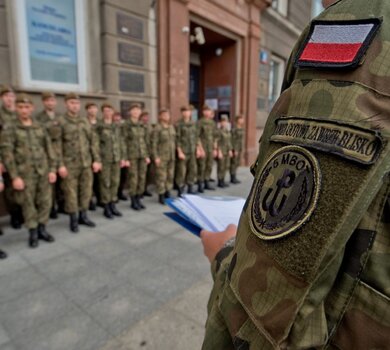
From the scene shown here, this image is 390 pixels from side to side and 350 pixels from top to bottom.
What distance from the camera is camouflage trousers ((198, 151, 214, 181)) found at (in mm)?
6277

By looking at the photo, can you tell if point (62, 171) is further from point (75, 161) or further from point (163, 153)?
point (163, 153)

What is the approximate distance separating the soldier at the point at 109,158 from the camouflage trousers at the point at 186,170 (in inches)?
54.6

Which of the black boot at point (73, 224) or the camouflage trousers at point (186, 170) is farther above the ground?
the camouflage trousers at point (186, 170)

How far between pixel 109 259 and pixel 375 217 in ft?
9.77

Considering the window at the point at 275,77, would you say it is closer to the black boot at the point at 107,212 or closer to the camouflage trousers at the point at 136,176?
the camouflage trousers at the point at 136,176

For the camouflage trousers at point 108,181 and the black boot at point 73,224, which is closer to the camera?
the black boot at point 73,224

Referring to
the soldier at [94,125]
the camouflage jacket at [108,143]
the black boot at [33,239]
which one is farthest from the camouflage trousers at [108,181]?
the black boot at [33,239]

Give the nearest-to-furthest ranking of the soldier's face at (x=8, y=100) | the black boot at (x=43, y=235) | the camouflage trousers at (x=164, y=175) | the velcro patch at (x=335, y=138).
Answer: the velcro patch at (x=335, y=138), the black boot at (x=43, y=235), the soldier's face at (x=8, y=100), the camouflage trousers at (x=164, y=175)

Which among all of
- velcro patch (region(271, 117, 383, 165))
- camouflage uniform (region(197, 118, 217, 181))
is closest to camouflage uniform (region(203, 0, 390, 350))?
velcro patch (region(271, 117, 383, 165))

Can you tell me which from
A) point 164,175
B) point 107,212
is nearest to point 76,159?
point 107,212

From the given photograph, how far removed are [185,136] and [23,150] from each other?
2.98 metres

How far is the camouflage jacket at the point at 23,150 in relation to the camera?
130 inches

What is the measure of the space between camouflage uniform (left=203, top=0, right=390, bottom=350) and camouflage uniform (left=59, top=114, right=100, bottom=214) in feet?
12.4

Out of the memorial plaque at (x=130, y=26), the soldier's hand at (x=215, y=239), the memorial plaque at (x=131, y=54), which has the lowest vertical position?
the soldier's hand at (x=215, y=239)
